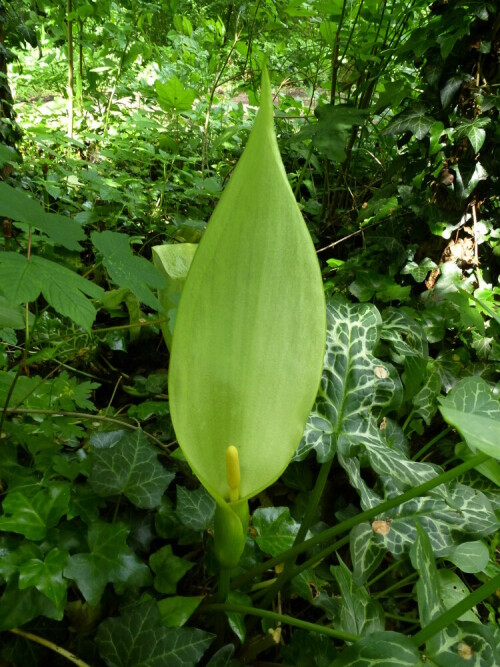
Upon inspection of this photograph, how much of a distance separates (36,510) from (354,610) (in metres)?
0.37

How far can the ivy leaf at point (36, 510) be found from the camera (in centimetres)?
51

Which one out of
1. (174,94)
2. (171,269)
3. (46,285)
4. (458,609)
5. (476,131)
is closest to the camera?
(458,609)

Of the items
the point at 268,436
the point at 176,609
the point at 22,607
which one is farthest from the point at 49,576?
the point at 268,436

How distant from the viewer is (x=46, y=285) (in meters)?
0.52

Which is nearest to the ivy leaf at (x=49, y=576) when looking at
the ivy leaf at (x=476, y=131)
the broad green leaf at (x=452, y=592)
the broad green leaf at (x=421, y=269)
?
the broad green leaf at (x=452, y=592)

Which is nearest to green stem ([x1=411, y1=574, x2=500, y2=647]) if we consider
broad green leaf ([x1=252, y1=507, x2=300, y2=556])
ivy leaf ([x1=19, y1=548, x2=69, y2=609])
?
broad green leaf ([x1=252, y1=507, x2=300, y2=556])

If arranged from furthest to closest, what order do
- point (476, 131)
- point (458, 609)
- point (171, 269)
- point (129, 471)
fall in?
point (476, 131) < point (171, 269) < point (129, 471) < point (458, 609)

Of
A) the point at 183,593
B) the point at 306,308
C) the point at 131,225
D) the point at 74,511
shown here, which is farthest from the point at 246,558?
the point at 131,225

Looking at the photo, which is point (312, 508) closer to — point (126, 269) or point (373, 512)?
point (373, 512)

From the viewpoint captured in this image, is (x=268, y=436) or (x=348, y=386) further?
(x=348, y=386)

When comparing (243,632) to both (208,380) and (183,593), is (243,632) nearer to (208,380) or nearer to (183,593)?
(183,593)

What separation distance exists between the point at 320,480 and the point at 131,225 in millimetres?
1292

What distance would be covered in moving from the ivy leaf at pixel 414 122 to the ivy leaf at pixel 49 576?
124 cm

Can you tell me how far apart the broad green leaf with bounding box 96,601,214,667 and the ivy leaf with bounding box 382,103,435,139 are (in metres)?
1.23
